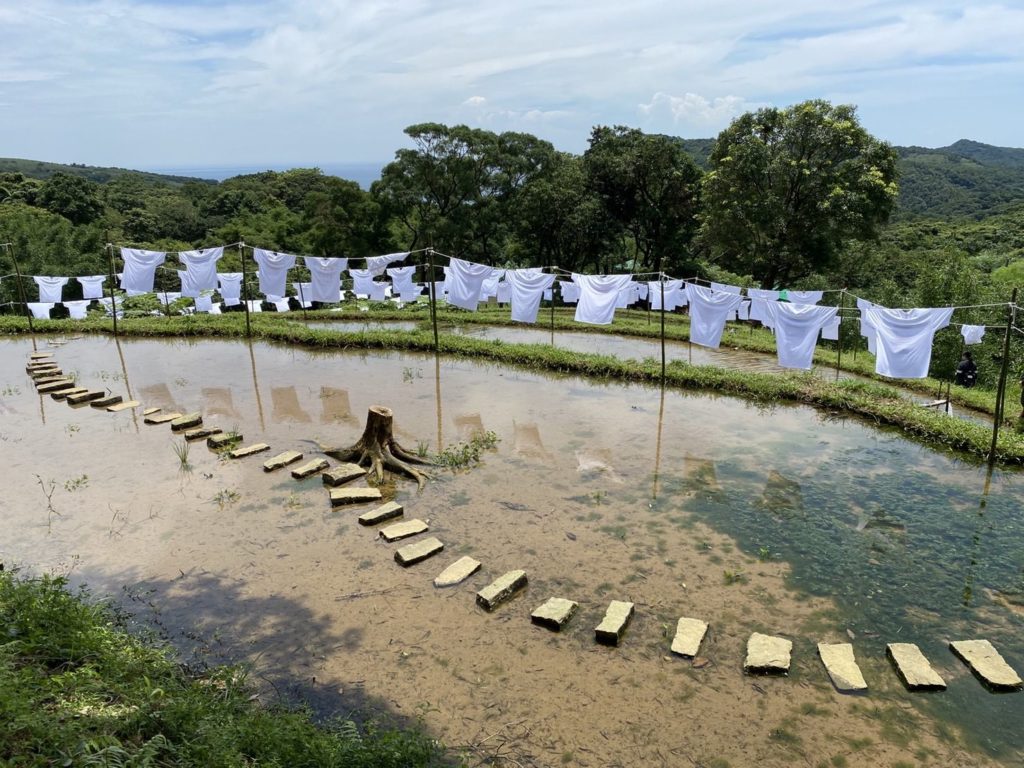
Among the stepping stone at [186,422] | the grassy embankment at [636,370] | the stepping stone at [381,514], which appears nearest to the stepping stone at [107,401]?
the stepping stone at [186,422]

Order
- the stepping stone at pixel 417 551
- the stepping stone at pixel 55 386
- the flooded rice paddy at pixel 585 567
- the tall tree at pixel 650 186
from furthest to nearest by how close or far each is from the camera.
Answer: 1. the tall tree at pixel 650 186
2. the stepping stone at pixel 55 386
3. the stepping stone at pixel 417 551
4. the flooded rice paddy at pixel 585 567

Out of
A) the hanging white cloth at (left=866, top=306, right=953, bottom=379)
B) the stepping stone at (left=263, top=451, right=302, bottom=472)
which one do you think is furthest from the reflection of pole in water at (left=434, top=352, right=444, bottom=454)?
the hanging white cloth at (left=866, top=306, right=953, bottom=379)

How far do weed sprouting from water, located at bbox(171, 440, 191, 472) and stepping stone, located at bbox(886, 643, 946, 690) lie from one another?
8.98 meters

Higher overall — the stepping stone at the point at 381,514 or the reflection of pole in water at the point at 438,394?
the reflection of pole in water at the point at 438,394

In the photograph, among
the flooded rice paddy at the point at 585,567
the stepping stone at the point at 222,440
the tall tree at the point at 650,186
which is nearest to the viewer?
the flooded rice paddy at the point at 585,567

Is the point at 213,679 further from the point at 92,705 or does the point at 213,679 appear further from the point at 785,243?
the point at 785,243

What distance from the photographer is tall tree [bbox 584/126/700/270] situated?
29.8 m

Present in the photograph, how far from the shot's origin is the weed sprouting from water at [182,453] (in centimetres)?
948

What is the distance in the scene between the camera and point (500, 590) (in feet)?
20.7

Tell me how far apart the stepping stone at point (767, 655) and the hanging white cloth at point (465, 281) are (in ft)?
41.5

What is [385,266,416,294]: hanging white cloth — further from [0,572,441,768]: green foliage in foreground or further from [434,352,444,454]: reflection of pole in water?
[0,572,441,768]: green foliage in foreground

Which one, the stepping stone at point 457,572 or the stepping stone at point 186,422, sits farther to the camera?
the stepping stone at point 186,422

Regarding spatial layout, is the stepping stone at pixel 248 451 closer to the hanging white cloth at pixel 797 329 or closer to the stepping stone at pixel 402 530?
the stepping stone at pixel 402 530

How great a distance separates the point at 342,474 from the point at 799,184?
21174 mm
